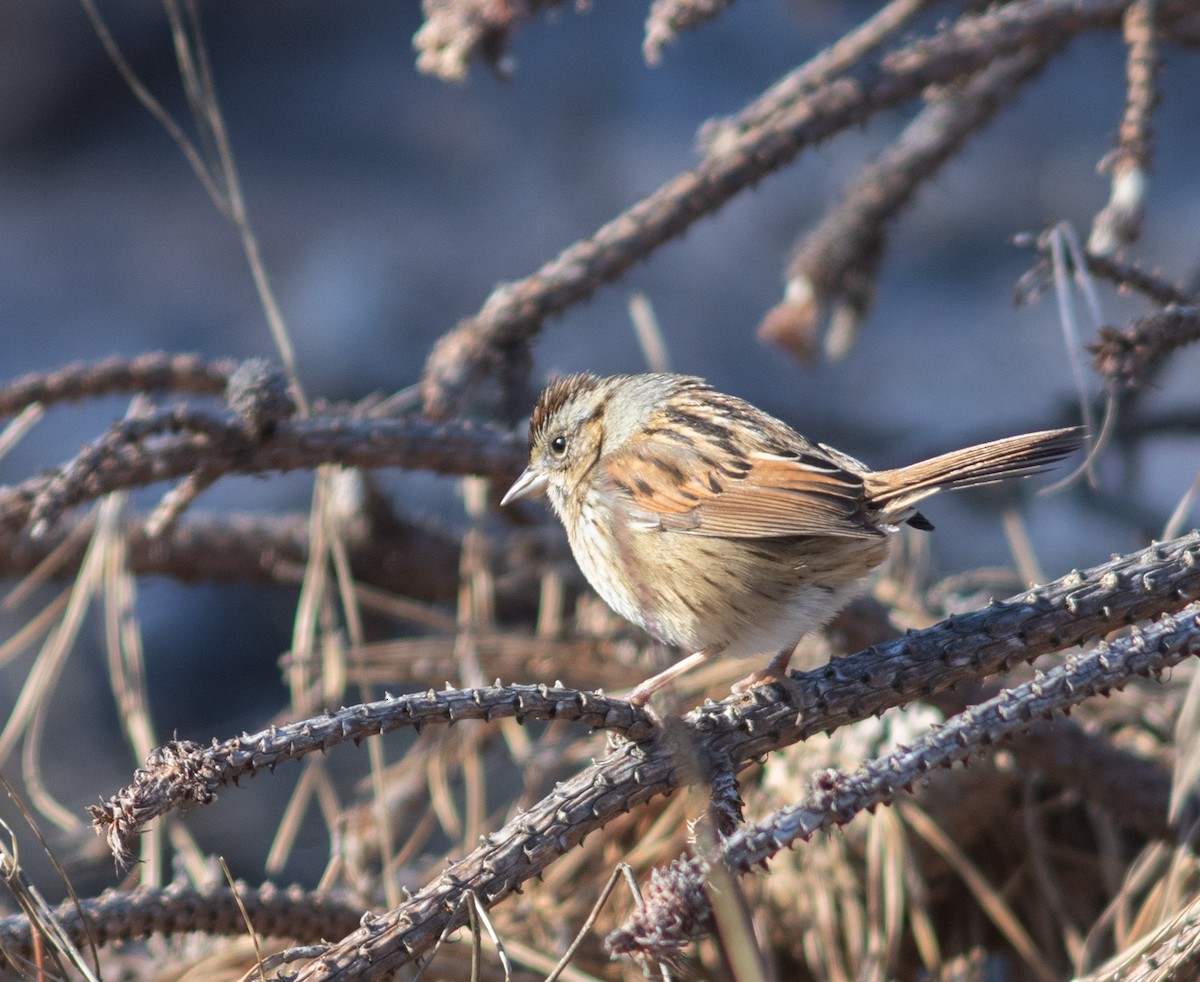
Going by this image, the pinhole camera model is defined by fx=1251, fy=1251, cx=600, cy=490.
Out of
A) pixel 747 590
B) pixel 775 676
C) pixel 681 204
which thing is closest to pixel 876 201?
pixel 681 204

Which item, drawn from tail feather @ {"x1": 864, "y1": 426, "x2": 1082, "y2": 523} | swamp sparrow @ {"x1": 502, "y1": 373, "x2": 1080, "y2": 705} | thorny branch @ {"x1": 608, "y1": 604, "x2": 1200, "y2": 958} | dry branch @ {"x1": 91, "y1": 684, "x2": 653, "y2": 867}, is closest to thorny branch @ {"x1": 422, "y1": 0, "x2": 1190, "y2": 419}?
swamp sparrow @ {"x1": 502, "y1": 373, "x2": 1080, "y2": 705}

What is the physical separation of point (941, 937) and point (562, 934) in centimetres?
87

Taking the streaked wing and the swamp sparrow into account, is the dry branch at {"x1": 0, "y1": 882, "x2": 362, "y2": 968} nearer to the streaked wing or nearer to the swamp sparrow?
the swamp sparrow

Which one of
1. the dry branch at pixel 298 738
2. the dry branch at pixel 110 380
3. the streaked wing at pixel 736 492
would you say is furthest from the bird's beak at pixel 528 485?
the dry branch at pixel 298 738

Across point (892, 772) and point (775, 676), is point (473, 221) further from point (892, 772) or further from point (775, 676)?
point (892, 772)

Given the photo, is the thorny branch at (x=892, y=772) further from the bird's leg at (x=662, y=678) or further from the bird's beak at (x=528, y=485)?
the bird's beak at (x=528, y=485)

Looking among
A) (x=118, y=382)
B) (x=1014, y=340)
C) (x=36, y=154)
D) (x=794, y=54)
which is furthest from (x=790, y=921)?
(x=36, y=154)

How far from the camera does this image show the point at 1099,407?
417cm

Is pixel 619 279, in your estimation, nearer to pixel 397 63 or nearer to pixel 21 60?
pixel 397 63

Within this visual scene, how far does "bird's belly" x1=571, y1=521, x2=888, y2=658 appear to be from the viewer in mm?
2293

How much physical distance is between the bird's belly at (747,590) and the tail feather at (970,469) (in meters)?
0.08

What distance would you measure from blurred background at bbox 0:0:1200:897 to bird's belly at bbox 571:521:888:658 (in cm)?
196

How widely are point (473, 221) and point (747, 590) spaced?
9.74 ft

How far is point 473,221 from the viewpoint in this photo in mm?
4898
